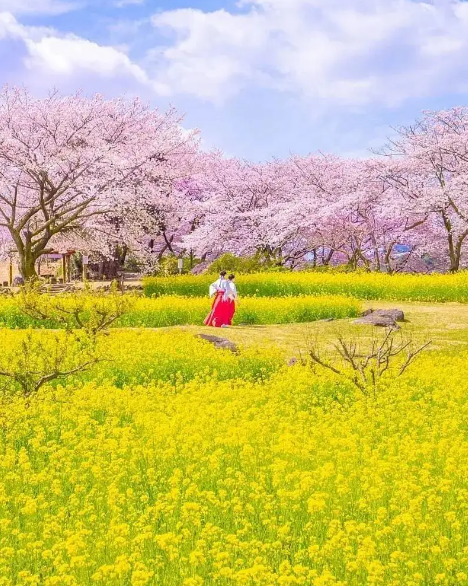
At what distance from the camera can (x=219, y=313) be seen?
22047 millimetres

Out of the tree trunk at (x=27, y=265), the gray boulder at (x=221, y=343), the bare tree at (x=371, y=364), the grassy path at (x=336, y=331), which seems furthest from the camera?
the tree trunk at (x=27, y=265)

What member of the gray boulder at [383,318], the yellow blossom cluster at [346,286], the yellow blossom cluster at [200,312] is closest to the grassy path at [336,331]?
the gray boulder at [383,318]

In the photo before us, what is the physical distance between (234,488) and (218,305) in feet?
47.6

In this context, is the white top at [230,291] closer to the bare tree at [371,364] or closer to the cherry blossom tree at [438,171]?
the bare tree at [371,364]

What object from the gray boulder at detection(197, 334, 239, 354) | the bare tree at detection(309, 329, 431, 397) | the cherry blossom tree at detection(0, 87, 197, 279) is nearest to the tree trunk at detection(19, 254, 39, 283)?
the cherry blossom tree at detection(0, 87, 197, 279)

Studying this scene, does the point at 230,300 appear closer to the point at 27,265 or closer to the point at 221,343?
the point at 221,343

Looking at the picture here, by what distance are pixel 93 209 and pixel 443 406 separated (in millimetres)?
25865

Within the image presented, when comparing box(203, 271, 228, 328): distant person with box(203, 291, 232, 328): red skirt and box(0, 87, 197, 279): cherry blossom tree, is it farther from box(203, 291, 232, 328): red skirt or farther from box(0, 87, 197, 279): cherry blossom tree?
box(0, 87, 197, 279): cherry blossom tree

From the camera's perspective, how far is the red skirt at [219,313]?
21906 millimetres

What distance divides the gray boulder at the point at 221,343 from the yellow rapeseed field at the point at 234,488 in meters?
4.41

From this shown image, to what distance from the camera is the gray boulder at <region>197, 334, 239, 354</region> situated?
56.5ft

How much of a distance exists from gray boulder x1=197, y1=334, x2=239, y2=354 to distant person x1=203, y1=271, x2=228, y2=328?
352 cm

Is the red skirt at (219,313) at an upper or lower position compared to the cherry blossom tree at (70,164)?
lower

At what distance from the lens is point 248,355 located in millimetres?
15867
